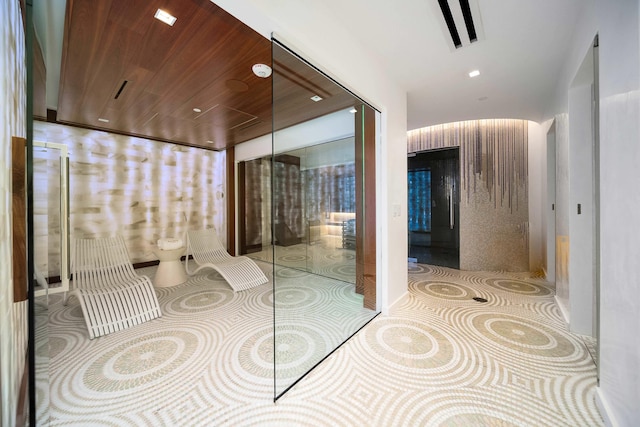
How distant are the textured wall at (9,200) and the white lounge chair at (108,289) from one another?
1.75m

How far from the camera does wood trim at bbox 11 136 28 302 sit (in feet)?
2.72

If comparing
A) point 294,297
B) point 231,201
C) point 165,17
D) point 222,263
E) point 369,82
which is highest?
point 165,17

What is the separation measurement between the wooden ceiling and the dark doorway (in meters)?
2.83

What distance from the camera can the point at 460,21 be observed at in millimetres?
1976

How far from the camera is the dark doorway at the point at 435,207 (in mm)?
4543

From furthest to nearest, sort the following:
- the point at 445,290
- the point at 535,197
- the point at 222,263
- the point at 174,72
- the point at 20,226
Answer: the point at 535,197 → the point at 222,263 → the point at 445,290 → the point at 174,72 → the point at 20,226

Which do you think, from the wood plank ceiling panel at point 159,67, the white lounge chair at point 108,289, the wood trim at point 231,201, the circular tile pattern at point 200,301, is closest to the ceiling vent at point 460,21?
the wood plank ceiling panel at point 159,67

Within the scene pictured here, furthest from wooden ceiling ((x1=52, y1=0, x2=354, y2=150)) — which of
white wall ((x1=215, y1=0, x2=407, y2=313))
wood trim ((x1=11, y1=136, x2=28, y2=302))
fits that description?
wood trim ((x1=11, y1=136, x2=28, y2=302))

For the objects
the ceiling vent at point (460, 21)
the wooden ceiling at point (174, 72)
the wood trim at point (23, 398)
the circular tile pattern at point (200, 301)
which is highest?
the ceiling vent at point (460, 21)

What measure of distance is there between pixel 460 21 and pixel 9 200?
2976 mm

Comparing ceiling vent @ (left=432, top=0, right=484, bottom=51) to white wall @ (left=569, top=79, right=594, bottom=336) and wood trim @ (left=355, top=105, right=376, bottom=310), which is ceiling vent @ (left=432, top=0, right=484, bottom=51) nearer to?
wood trim @ (left=355, top=105, right=376, bottom=310)

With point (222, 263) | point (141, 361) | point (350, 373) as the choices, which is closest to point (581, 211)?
point (350, 373)

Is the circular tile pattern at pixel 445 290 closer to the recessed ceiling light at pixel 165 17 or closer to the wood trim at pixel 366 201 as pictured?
the wood trim at pixel 366 201

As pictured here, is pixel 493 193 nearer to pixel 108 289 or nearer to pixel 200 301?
pixel 200 301
